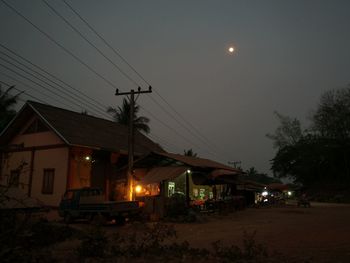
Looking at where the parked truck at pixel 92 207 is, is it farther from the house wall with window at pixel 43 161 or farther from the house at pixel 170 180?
the house wall with window at pixel 43 161

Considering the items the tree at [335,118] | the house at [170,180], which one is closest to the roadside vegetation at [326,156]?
the tree at [335,118]

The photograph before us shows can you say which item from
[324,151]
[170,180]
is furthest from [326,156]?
[170,180]

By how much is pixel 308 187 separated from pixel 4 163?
5759 centimetres

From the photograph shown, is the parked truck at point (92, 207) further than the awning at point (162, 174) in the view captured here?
No

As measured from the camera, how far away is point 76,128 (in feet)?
84.0

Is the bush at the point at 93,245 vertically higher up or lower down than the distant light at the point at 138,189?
lower down

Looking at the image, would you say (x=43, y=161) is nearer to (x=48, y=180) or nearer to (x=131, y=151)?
(x=48, y=180)

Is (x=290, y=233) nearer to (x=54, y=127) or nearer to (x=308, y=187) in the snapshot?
(x=54, y=127)

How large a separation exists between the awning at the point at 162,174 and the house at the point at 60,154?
2.60m

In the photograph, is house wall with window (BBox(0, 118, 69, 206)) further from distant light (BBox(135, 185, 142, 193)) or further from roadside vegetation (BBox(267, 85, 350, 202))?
roadside vegetation (BBox(267, 85, 350, 202))

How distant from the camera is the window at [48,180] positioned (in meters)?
23.8

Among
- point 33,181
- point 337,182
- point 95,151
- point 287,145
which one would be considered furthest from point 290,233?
point 287,145

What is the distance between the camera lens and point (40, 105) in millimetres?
25719

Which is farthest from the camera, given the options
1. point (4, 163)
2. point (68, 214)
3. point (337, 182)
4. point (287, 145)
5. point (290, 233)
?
point (287, 145)
